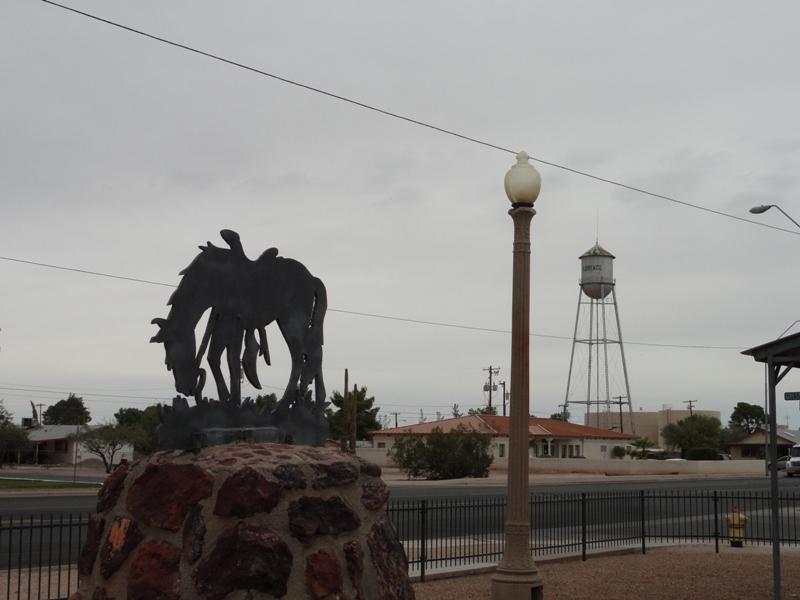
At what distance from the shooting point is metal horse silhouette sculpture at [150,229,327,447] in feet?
20.4

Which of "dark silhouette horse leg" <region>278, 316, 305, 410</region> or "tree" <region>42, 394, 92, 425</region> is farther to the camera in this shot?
"tree" <region>42, 394, 92, 425</region>

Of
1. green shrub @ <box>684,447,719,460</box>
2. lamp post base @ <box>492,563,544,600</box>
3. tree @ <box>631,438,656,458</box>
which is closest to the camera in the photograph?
lamp post base @ <box>492,563,544,600</box>

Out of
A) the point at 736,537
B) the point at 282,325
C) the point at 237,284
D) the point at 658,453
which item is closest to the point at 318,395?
the point at 282,325

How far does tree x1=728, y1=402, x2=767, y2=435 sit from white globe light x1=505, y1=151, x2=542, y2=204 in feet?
380

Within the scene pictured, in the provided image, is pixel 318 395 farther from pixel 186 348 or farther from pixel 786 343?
pixel 786 343

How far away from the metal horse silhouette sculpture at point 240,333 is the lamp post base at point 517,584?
150 inches

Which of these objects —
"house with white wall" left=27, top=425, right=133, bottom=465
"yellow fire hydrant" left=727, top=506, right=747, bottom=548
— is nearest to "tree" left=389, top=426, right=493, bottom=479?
"yellow fire hydrant" left=727, top=506, right=747, bottom=548

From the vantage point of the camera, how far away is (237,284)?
6617mm

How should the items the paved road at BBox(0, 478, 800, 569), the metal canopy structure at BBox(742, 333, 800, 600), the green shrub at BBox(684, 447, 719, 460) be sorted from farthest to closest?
1. the green shrub at BBox(684, 447, 719, 460)
2. the paved road at BBox(0, 478, 800, 569)
3. the metal canopy structure at BBox(742, 333, 800, 600)

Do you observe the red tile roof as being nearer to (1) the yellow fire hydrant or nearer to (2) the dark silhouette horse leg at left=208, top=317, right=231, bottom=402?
(1) the yellow fire hydrant

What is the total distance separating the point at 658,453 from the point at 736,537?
189ft

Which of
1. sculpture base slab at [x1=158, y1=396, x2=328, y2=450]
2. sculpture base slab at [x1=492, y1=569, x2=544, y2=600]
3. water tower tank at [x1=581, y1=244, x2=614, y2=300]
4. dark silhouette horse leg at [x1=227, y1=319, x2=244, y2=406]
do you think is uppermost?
water tower tank at [x1=581, y1=244, x2=614, y2=300]

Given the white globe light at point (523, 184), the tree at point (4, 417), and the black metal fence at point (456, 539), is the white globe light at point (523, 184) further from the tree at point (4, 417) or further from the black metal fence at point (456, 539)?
the tree at point (4, 417)

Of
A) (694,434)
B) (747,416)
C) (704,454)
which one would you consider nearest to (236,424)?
(704,454)
